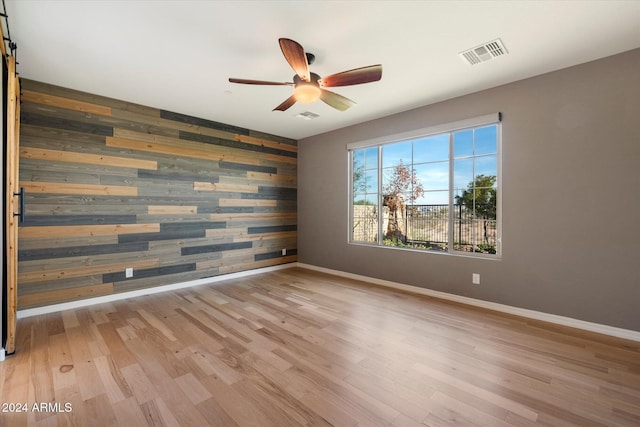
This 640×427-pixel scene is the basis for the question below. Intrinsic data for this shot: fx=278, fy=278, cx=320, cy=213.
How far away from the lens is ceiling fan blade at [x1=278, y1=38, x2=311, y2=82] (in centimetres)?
200

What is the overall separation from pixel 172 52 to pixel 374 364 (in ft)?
10.9

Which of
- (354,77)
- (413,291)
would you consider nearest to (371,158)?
(413,291)

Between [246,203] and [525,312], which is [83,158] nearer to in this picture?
[246,203]

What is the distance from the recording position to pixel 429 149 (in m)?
4.34

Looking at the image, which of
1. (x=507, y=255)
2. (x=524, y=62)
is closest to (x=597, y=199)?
(x=507, y=255)

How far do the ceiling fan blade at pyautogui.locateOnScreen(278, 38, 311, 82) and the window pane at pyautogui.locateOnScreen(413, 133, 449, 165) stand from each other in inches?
96.7

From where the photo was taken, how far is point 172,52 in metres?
2.63

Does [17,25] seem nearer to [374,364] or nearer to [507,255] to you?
[374,364]

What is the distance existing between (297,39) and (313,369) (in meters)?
2.74

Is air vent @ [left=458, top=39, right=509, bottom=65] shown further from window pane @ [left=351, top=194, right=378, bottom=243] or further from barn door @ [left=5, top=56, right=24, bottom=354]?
barn door @ [left=5, top=56, right=24, bottom=354]

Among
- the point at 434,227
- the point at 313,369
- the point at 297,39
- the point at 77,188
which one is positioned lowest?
the point at 313,369

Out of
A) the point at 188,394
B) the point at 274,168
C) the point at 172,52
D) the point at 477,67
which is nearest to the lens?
the point at 188,394

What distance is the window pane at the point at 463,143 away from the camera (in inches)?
148

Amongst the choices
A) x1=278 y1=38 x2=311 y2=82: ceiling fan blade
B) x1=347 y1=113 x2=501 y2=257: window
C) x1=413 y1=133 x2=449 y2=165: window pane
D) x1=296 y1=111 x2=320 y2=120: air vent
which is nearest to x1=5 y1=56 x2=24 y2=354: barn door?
x1=278 y1=38 x2=311 y2=82: ceiling fan blade
